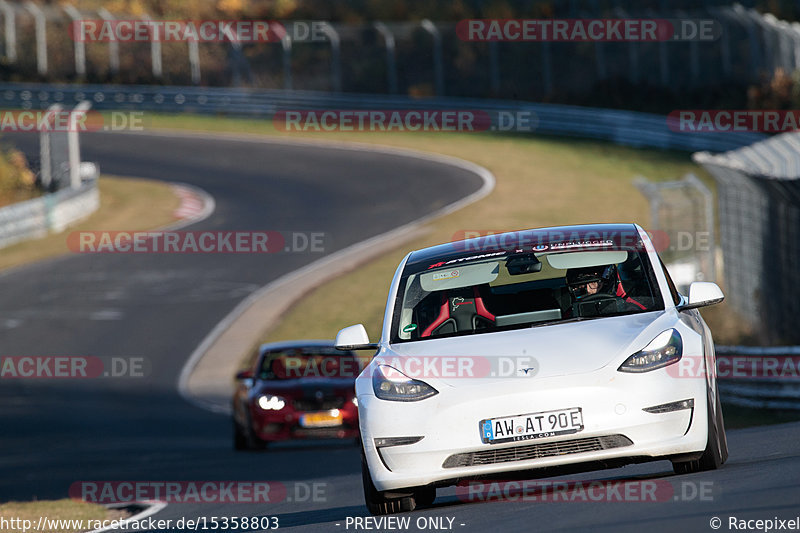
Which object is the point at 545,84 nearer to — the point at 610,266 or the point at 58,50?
the point at 58,50

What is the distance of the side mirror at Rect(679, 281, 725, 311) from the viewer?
821 centimetres

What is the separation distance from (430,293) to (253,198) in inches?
1220

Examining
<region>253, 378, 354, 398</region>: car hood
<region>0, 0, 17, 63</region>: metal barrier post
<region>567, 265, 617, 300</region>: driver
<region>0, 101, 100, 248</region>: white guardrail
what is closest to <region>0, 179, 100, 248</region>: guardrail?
<region>0, 101, 100, 248</region>: white guardrail

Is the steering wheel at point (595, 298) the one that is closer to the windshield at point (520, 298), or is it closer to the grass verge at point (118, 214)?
the windshield at point (520, 298)

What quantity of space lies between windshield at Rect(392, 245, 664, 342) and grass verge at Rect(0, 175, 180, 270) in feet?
82.9

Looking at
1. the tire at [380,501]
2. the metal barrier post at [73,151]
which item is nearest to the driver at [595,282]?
the tire at [380,501]

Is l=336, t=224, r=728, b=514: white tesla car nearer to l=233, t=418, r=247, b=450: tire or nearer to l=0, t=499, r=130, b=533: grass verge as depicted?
l=0, t=499, r=130, b=533: grass verge

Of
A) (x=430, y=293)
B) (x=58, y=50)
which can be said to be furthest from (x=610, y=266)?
(x=58, y=50)

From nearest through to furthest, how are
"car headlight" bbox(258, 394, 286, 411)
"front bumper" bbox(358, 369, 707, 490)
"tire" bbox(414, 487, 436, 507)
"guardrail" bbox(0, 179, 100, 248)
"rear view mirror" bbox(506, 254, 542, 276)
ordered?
"front bumper" bbox(358, 369, 707, 490) → "tire" bbox(414, 487, 436, 507) → "rear view mirror" bbox(506, 254, 542, 276) → "car headlight" bbox(258, 394, 286, 411) → "guardrail" bbox(0, 179, 100, 248)

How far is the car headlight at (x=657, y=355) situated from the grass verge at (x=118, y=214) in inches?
1056

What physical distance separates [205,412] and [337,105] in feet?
102

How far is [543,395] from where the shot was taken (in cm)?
754

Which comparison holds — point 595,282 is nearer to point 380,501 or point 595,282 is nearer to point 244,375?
point 380,501

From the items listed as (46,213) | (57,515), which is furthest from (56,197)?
(57,515)
